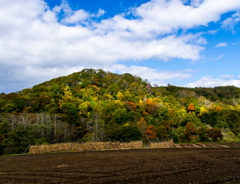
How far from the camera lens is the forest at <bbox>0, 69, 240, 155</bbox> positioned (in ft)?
145

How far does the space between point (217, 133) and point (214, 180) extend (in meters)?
37.0

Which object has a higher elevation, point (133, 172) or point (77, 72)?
point (77, 72)

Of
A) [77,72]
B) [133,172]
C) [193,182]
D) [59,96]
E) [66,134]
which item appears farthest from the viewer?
[77,72]

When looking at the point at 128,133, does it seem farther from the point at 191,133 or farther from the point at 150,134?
the point at 191,133

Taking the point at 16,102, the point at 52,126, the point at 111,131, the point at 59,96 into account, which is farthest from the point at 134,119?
the point at 16,102

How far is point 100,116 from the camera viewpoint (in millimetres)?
57750

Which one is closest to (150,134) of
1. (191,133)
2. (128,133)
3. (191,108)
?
(128,133)

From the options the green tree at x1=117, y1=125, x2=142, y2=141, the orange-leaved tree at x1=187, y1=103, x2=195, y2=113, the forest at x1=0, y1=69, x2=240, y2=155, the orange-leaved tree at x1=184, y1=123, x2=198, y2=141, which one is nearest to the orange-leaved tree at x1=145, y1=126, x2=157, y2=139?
the forest at x1=0, y1=69, x2=240, y2=155

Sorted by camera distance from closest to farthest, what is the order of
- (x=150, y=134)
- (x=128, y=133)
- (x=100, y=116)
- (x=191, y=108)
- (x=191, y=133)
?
(x=128, y=133) → (x=150, y=134) → (x=191, y=133) → (x=100, y=116) → (x=191, y=108)

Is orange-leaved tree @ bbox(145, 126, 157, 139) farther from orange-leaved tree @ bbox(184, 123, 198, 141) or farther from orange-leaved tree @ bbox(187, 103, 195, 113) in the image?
orange-leaved tree @ bbox(187, 103, 195, 113)

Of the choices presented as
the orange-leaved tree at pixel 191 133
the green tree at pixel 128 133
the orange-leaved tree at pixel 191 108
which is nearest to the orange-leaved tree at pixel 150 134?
the green tree at pixel 128 133

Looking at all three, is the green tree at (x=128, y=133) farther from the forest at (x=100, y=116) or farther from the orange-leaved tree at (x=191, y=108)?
the orange-leaved tree at (x=191, y=108)

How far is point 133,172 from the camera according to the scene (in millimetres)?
14656

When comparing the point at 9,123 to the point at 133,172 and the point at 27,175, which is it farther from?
the point at 133,172
